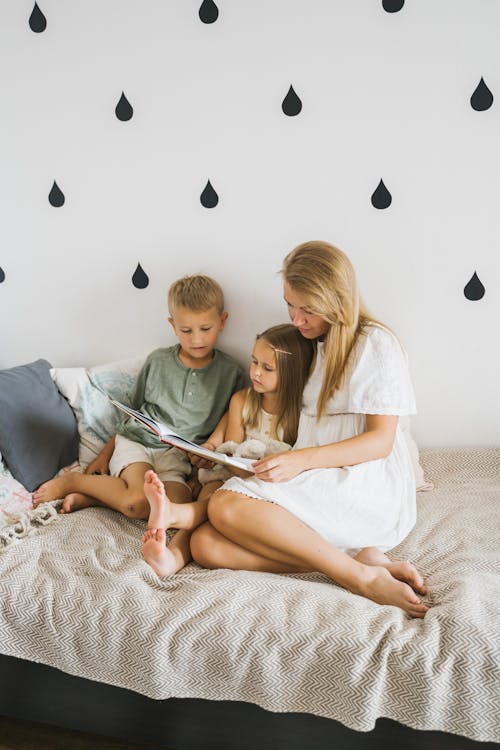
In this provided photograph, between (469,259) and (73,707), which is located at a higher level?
(469,259)

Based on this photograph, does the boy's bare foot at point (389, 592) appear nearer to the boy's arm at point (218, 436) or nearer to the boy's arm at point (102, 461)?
the boy's arm at point (218, 436)

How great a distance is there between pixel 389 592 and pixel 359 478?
0.90 feet

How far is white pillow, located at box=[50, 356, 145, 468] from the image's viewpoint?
1830mm

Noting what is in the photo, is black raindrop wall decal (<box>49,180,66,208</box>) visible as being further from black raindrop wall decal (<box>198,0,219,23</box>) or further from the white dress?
the white dress

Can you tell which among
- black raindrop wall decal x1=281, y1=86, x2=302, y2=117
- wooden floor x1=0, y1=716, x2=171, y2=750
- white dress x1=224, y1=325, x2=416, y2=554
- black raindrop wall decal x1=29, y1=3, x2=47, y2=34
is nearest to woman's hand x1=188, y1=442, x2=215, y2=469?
white dress x1=224, y1=325, x2=416, y2=554

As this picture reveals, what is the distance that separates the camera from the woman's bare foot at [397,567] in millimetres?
1233

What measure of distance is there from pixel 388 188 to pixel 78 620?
4.26 ft

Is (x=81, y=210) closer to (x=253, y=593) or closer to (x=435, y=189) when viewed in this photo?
(x=435, y=189)

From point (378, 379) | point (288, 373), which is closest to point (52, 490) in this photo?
point (288, 373)

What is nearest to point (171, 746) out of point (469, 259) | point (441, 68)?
point (469, 259)

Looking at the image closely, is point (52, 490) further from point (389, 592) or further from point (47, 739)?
point (389, 592)

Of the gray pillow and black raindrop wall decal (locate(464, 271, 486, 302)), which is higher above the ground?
black raindrop wall decal (locate(464, 271, 486, 302))

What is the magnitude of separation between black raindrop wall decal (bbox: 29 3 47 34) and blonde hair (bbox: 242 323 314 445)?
1.12 metres

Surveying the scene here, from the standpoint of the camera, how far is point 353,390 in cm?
143
